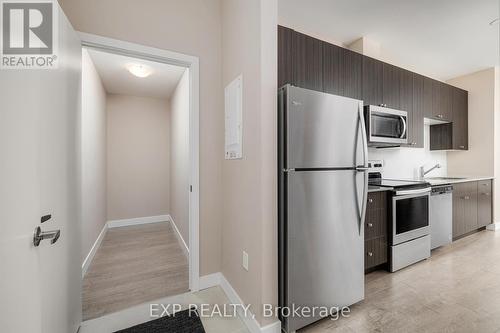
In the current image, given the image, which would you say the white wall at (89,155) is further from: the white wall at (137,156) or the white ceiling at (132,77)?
the white wall at (137,156)

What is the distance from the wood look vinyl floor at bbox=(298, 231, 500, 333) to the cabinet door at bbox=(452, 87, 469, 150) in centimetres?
208

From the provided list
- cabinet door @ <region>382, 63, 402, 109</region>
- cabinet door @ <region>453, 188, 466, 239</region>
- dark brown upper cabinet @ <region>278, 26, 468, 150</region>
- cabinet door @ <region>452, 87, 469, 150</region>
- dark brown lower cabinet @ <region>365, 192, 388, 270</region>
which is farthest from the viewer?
cabinet door @ <region>452, 87, 469, 150</region>

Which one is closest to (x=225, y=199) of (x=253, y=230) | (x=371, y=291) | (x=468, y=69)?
(x=253, y=230)

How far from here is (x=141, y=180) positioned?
4617mm

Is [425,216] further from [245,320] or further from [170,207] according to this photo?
[170,207]

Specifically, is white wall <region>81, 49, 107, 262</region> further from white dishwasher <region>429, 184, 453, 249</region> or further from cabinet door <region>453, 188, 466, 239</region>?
cabinet door <region>453, 188, 466, 239</region>


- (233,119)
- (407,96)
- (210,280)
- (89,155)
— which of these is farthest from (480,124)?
(89,155)

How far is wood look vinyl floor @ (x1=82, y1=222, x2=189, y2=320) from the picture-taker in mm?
1938

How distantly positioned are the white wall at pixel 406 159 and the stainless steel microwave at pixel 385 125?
397mm

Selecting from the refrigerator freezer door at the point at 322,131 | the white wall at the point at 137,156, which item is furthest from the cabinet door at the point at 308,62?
the white wall at the point at 137,156

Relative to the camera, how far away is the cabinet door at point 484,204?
361cm

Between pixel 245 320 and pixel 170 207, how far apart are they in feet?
11.7

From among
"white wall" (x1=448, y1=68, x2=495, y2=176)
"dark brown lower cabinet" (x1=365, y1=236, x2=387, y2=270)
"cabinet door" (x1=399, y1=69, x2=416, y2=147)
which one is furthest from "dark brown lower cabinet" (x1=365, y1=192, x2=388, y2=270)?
"white wall" (x1=448, y1=68, x2=495, y2=176)

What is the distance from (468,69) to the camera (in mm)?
3867
